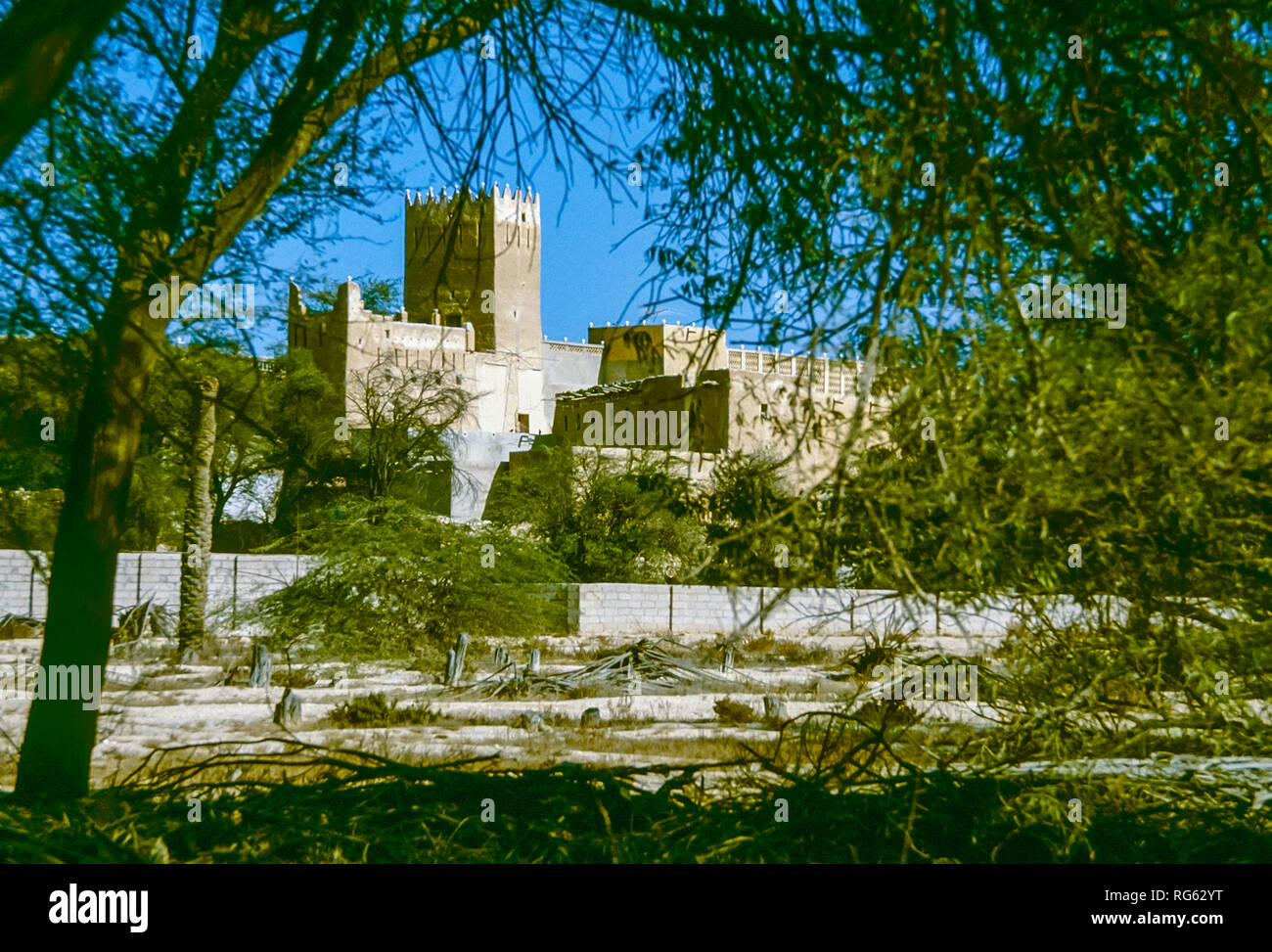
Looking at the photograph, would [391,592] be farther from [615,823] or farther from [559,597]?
[615,823]

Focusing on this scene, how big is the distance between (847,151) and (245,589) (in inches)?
506

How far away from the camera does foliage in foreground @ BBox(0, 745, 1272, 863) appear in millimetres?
1714

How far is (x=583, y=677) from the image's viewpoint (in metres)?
10.5

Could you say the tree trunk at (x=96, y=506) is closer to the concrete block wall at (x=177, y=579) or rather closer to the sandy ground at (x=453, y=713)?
the sandy ground at (x=453, y=713)

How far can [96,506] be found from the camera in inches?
90.4

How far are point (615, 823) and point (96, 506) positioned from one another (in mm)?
1309

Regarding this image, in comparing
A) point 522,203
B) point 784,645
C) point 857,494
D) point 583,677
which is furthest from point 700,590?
point 857,494

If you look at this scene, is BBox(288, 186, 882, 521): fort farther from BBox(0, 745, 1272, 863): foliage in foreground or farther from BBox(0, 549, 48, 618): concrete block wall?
BBox(0, 549, 48, 618): concrete block wall

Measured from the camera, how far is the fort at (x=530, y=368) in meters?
1.99

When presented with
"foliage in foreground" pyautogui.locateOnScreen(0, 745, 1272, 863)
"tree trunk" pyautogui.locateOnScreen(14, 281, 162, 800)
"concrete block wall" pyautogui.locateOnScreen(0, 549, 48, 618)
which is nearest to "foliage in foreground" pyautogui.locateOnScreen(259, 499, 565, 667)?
"concrete block wall" pyautogui.locateOnScreen(0, 549, 48, 618)

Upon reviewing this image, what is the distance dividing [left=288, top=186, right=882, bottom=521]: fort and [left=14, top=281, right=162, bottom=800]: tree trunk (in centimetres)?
45

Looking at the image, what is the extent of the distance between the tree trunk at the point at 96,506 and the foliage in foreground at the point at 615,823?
1.09ft

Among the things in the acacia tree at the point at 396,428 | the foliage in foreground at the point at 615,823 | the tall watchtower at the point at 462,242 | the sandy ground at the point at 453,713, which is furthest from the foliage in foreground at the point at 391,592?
the foliage in foreground at the point at 615,823

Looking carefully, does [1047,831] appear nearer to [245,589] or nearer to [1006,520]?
[1006,520]
